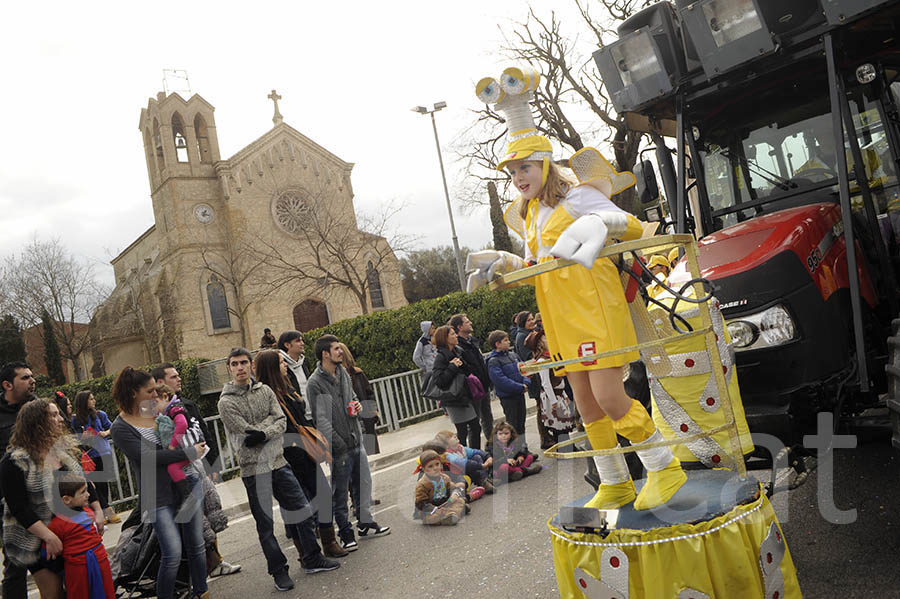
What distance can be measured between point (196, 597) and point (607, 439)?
3.52 meters

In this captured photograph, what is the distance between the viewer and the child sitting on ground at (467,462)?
7.29 m

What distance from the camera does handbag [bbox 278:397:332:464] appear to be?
614 centimetres

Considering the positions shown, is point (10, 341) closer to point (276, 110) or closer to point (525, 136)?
point (276, 110)

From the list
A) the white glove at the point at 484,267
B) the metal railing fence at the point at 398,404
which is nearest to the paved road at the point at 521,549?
the white glove at the point at 484,267

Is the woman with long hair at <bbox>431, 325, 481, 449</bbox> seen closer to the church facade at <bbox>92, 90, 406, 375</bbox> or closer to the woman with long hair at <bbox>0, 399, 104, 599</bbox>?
the woman with long hair at <bbox>0, 399, 104, 599</bbox>

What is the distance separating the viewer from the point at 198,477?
560 cm

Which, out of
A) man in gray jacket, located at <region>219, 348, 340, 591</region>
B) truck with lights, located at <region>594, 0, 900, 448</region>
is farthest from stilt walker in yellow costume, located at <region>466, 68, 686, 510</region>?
man in gray jacket, located at <region>219, 348, 340, 591</region>

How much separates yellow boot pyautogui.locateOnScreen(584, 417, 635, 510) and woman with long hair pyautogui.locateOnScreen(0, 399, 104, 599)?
3438 mm

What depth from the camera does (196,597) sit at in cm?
537

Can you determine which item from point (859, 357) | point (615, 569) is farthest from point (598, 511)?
Result: point (859, 357)

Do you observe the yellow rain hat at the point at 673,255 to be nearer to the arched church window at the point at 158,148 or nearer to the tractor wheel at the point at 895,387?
the tractor wheel at the point at 895,387

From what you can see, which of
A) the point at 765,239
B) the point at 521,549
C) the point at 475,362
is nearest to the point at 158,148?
the point at 475,362

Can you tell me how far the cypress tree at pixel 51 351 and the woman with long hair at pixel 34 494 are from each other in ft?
98.8

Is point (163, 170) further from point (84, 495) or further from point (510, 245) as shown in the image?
point (84, 495)
